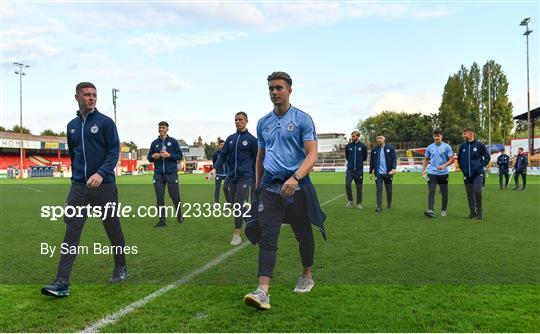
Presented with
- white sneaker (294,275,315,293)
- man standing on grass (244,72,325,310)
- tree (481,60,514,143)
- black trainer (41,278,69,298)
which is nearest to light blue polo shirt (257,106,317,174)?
man standing on grass (244,72,325,310)

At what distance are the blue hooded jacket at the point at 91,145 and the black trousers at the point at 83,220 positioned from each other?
4.1 inches

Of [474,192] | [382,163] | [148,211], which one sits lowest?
[148,211]

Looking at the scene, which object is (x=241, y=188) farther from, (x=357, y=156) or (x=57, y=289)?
(x=357, y=156)

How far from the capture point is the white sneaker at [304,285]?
15.0ft

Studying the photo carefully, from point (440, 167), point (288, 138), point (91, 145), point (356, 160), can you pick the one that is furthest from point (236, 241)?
point (356, 160)

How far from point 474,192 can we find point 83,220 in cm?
838

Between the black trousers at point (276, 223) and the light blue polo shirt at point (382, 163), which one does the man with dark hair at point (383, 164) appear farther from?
the black trousers at point (276, 223)

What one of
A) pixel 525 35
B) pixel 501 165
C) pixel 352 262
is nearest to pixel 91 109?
pixel 352 262

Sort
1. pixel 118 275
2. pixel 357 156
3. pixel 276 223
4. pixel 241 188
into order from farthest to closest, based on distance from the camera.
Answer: pixel 357 156 < pixel 241 188 < pixel 118 275 < pixel 276 223

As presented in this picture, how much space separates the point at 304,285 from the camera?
460 cm

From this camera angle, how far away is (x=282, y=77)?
434 centimetres

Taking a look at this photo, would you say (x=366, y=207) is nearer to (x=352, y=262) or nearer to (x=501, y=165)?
(x=352, y=262)

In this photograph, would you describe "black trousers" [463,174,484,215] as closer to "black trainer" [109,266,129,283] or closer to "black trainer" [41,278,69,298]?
"black trainer" [109,266,129,283]

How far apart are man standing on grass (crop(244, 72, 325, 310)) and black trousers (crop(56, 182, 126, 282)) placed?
1655mm
